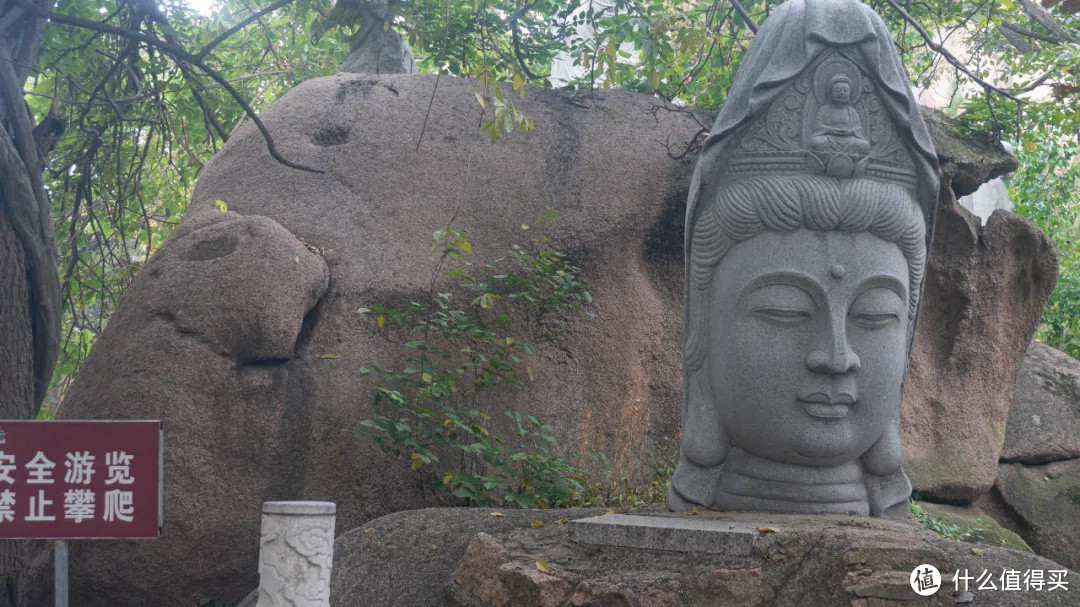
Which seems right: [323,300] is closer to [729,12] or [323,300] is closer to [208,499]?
[208,499]

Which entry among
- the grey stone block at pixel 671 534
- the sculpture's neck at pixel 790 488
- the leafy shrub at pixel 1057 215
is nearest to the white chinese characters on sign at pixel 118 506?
the grey stone block at pixel 671 534

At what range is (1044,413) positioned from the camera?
797 centimetres

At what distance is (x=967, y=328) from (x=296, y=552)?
17.9 ft

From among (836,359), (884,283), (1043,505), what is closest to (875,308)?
(884,283)

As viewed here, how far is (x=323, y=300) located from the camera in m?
5.81

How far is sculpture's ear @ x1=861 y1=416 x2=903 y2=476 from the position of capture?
4699 mm

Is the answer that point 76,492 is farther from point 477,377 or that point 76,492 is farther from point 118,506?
point 477,377

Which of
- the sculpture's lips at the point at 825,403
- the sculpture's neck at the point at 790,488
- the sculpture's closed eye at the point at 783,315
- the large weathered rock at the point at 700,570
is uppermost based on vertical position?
the sculpture's closed eye at the point at 783,315

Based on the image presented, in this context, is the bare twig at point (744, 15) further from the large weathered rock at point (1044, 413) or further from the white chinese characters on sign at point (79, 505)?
the large weathered rock at point (1044, 413)

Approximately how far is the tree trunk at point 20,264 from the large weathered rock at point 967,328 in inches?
213

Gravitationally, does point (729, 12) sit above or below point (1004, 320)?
above

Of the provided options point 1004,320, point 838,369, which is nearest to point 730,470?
point 838,369

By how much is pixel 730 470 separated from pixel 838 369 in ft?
2.37

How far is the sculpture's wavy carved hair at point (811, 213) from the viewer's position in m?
4.48
